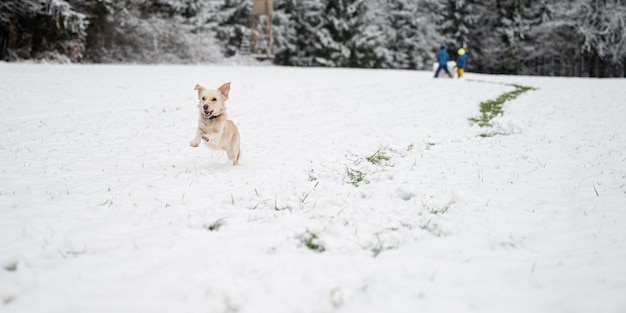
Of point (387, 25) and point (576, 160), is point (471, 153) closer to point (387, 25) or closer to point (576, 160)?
point (576, 160)

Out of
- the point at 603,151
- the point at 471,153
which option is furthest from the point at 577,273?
the point at 603,151

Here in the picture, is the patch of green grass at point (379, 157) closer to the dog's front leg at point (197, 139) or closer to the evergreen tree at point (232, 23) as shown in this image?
the dog's front leg at point (197, 139)

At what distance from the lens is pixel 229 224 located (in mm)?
3344

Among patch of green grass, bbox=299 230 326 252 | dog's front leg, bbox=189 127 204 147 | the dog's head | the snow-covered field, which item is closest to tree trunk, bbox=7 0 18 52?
the snow-covered field

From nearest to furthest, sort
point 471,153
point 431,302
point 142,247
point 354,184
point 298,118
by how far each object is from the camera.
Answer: point 431,302 < point 142,247 < point 354,184 < point 471,153 < point 298,118

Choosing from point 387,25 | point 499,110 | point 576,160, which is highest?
point 387,25

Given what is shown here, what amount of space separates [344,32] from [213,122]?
117 feet

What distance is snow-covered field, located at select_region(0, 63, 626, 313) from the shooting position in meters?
2.30

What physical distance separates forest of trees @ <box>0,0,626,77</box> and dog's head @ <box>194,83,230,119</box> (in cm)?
1955

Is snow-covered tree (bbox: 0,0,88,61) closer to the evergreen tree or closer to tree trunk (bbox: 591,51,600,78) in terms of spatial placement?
the evergreen tree

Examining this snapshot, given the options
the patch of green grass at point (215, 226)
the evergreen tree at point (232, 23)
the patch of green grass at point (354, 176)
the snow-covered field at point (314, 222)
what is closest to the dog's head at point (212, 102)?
the snow-covered field at point (314, 222)

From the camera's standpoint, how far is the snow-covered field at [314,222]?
2299 mm

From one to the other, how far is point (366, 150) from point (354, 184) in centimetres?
233

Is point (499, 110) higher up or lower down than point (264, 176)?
higher up
